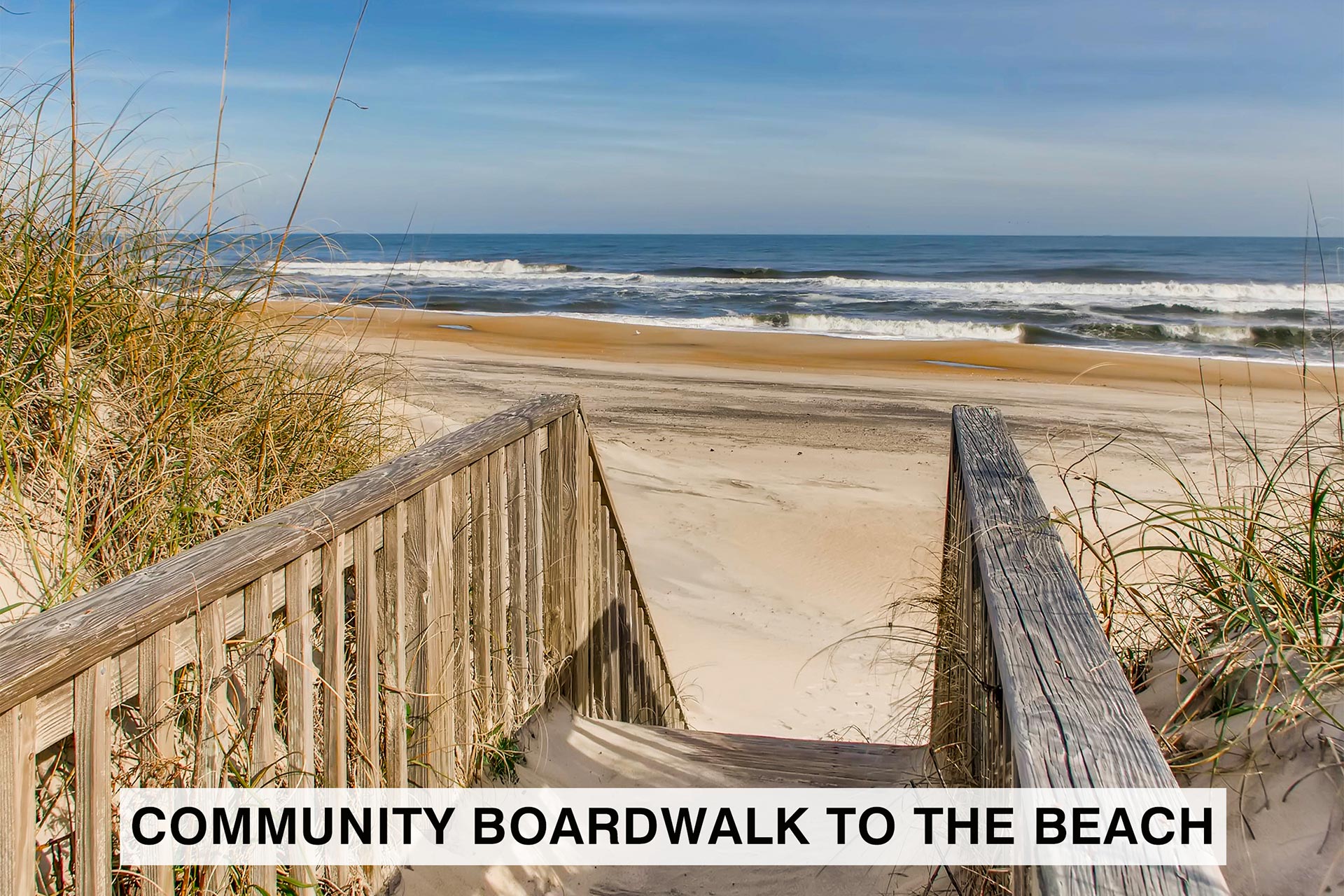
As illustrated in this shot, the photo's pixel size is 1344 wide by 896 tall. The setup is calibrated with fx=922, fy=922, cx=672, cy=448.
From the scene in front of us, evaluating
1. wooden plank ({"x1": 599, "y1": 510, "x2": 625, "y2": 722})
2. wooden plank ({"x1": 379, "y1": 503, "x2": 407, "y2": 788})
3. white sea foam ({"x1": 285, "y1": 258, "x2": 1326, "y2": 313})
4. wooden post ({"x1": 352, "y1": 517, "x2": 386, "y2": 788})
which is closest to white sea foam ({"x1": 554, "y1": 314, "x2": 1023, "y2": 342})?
white sea foam ({"x1": 285, "y1": 258, "x2": 1326, "y2": 313})

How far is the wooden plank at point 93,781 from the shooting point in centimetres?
133

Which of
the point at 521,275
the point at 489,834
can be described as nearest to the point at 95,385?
the point at 489,834

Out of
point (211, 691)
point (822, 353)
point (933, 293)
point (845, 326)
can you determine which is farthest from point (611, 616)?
point (933, 293)

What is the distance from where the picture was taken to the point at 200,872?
175 cm

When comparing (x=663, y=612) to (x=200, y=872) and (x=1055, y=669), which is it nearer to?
(x=200, y=872)

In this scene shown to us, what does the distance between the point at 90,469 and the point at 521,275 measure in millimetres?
43895

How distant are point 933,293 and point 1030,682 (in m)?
Answer: 36.8

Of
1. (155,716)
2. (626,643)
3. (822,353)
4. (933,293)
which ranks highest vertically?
(933,293)

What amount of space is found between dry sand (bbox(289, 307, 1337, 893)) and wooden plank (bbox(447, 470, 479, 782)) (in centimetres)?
42

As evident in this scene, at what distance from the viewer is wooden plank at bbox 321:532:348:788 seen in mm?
1971

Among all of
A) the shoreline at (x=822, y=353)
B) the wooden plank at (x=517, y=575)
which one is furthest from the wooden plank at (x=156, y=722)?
the shoreline at (x=822, y=353)

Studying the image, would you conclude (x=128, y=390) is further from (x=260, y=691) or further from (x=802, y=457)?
(x=802, y=457)

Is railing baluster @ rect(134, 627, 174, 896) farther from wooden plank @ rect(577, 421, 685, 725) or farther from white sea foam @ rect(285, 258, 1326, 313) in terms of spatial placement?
white sea foam @ rect(285, 258, 1326, 313)

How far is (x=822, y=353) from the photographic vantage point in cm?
2056
